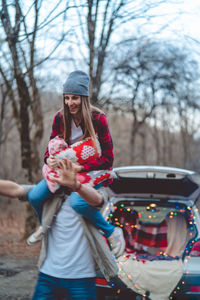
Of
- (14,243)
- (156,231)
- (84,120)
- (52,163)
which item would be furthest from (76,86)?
(14,243)

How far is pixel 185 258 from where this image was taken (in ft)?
14.2

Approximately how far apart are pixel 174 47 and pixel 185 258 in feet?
38.6

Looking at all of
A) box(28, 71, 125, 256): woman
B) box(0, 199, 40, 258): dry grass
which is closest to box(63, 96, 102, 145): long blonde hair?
box(28, 71, 125, 256): woman

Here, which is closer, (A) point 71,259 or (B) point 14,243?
(A) point 71,259

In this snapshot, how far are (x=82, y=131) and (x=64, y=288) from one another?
98cm

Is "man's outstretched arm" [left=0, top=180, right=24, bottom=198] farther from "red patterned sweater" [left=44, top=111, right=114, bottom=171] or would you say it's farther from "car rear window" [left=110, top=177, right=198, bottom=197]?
"car rear window" [left=110, top=177, right=198, bottom=197]

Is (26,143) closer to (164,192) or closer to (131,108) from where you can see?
(164,192)

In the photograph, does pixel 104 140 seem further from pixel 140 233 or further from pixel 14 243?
pixel 14 243

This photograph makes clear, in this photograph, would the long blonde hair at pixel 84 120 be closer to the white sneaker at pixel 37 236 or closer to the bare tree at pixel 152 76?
the white sneaker at pixel 37 236

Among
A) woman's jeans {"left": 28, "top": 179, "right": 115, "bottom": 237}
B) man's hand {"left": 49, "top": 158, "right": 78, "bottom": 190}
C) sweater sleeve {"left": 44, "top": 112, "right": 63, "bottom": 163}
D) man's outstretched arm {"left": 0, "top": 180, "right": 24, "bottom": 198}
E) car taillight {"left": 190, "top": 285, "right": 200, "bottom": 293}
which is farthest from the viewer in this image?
car taillight {"left": 190, "top": 285, "right": 200, "bottom": 293}

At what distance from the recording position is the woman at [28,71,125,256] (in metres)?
2.36

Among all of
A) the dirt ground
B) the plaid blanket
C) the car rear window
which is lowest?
the dirt ground

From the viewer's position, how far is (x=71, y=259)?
2.36 metres

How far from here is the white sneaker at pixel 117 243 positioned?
2361 mm
